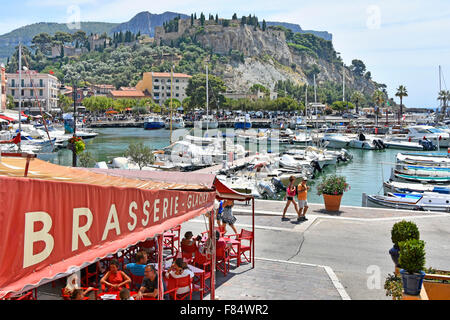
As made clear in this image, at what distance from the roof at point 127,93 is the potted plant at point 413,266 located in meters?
159

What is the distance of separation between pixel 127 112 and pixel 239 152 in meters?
111

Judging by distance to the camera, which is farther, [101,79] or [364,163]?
[101,79]

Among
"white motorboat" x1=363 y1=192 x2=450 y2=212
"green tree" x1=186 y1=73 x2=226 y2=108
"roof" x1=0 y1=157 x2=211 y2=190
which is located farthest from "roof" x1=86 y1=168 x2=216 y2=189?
"green tree" x1=186 y1=73 x2=226 y2=108

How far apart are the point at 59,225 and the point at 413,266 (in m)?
5.20

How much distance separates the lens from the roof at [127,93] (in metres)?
160

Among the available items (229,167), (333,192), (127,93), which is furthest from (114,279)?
(127,93)

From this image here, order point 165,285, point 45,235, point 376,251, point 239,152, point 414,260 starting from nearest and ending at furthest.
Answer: point 45,235
point 414,260
point 165,285
point 376,251
point 239,152

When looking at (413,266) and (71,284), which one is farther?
(71,284)

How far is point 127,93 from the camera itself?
16250cm

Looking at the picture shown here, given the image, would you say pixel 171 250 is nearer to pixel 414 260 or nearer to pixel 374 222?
pixel 414 260

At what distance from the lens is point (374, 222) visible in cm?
1553

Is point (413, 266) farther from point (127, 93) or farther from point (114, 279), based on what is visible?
point (127, 93)

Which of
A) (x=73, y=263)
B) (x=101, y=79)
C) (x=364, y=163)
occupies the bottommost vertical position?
(x=364, y=163)
